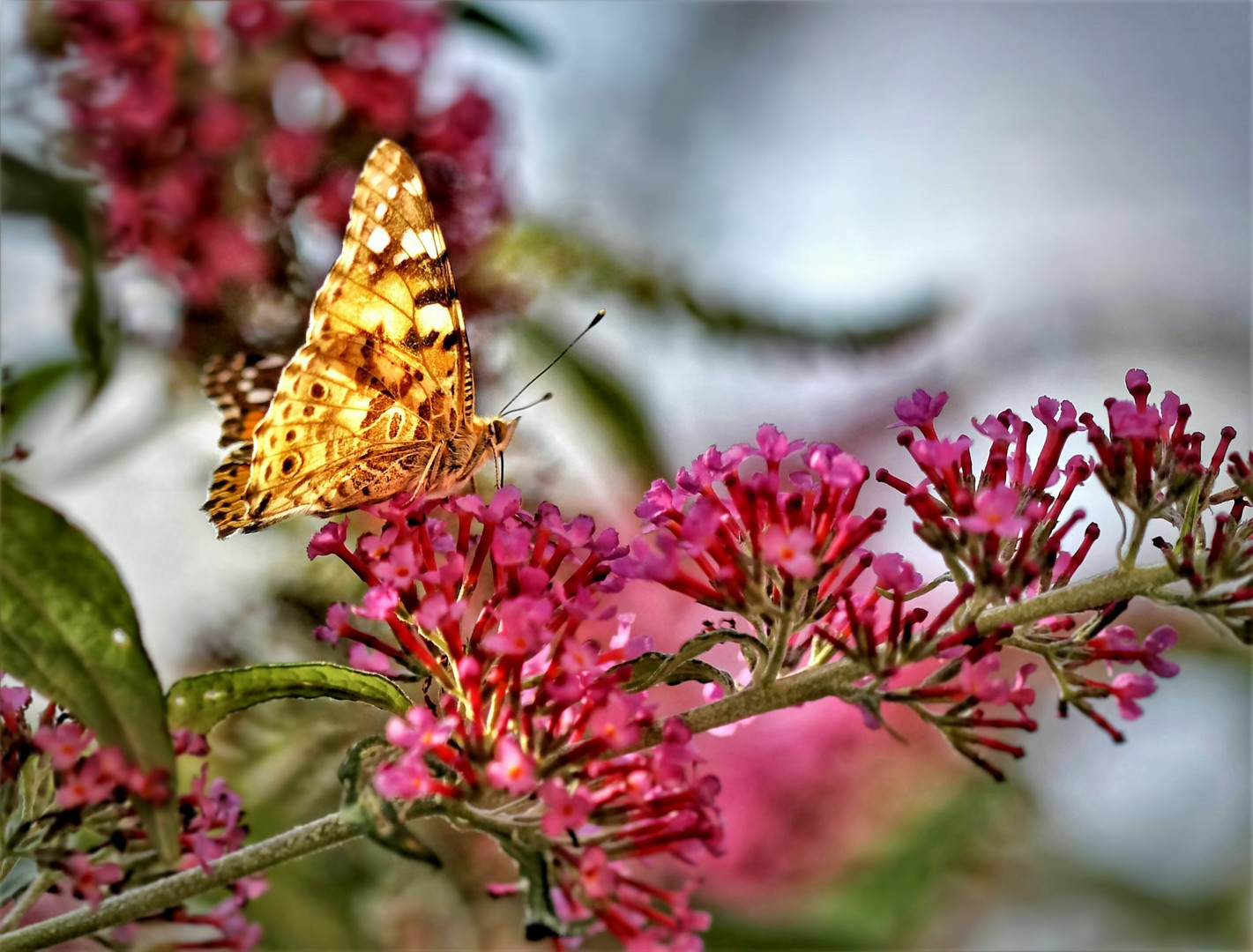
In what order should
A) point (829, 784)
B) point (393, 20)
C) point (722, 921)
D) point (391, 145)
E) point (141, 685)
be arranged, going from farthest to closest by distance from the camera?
1. point (829, 784)
2. point (393, 20)
3. point (722, 921)
4. point (391, 145)
5. point (141, 685)

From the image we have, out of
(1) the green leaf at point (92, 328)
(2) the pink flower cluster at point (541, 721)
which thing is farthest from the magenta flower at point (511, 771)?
(1) the green leaf at point (92, 328)

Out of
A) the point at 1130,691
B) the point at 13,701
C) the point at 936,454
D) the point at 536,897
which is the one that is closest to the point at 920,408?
the point at 936,454

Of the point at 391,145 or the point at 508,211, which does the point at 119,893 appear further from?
the point at 508,211

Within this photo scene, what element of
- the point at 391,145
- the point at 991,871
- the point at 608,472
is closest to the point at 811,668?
the point at 391,145

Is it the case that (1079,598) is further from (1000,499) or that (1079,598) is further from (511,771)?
(511,771)

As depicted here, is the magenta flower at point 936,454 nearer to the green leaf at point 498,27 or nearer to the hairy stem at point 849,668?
the hairy stem at point 849,668
